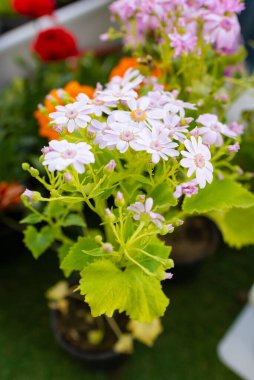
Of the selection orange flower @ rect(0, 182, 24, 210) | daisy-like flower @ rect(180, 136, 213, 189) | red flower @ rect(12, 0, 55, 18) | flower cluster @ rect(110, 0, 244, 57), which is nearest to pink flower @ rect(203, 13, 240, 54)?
flower cluster @ rect(110, 0, 244, 57)

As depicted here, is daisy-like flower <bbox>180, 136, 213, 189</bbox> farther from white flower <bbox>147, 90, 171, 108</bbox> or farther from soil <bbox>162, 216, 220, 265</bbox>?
soil <bbox>162, 216, 220, 265</bbox>

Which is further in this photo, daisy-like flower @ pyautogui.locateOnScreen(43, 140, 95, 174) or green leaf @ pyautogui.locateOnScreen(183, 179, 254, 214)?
green leaf @ pyautogui.locateOnScreen(183, 179, 254, 214)

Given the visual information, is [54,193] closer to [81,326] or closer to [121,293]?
[121,293]

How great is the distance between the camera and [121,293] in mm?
520

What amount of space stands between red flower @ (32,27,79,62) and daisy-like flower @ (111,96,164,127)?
0.70 meters

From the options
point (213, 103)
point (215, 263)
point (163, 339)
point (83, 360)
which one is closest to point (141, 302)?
point (213, 103)

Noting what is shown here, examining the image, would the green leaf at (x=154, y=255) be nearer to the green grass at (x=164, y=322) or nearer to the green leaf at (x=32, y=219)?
the green leaf at (x=32, y=219)

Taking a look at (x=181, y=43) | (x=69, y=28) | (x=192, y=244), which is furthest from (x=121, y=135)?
(x=69, y=28)

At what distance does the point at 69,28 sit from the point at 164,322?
3.95 ft

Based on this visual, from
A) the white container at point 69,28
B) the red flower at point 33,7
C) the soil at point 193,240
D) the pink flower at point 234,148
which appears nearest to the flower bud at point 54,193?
the pink flower at point 234,148

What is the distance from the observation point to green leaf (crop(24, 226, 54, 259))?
667 mm

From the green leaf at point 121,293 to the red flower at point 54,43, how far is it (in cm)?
79

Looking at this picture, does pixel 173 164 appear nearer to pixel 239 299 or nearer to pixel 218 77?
pixel 218 77

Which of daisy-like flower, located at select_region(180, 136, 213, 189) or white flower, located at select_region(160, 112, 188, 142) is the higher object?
white flower, located at select_region(160, 112, 188, 142)
